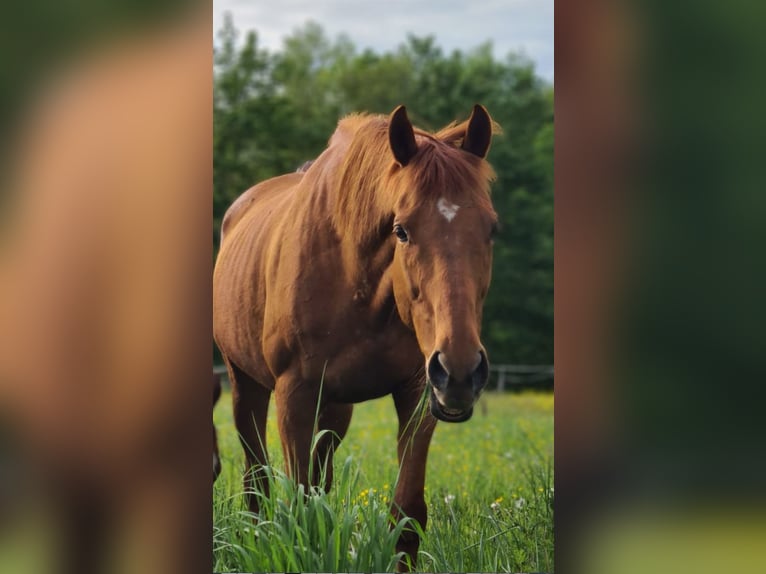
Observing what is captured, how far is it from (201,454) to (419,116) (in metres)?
8.01

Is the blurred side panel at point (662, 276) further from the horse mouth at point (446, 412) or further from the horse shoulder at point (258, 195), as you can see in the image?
the horse shoulder at point (258, 195)

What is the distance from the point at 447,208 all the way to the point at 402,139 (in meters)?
0.43

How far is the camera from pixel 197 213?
3512 millimetres

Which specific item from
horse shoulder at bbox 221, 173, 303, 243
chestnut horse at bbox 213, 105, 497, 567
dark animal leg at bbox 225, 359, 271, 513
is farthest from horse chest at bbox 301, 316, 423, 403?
horse shoulder at bbox 221, 173, 303, 243

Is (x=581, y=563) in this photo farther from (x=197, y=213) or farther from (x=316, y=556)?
(x=197, y=213)

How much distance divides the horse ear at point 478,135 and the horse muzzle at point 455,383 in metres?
1.04

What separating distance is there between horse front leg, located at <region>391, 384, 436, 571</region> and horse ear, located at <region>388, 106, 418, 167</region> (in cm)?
113

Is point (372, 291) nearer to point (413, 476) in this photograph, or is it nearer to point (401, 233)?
point (401, 233)

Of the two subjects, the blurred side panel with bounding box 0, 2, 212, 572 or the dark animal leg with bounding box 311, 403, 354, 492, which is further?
the dark animal leg with bounding box 311, 403, 354, 492

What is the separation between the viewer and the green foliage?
771cm

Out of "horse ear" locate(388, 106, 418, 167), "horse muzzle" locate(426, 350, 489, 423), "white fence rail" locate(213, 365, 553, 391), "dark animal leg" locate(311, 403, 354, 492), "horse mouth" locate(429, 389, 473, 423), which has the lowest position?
"white fence rail" locate(213, 365, 553, 391)

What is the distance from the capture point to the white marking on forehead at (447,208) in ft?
12.1

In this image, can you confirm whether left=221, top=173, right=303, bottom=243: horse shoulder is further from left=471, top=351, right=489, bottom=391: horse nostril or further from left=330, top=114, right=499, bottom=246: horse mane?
left=471, top=351, right=489, bottom=391: horse nostril

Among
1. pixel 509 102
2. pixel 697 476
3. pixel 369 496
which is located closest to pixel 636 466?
pixel 697 476
